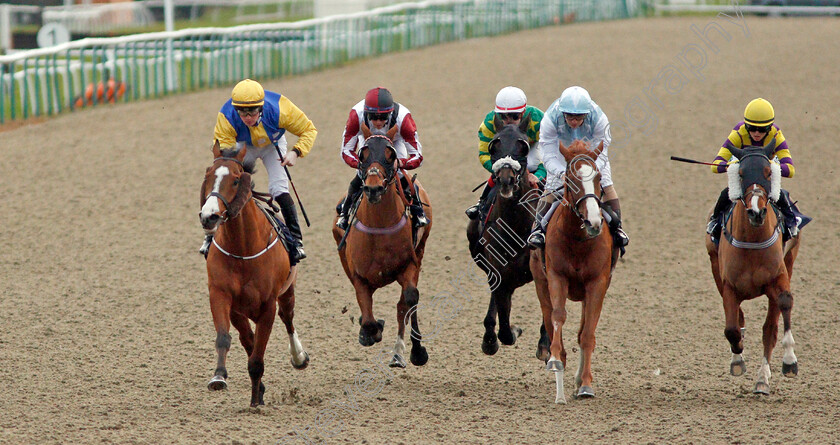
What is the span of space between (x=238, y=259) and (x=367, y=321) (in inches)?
55.5

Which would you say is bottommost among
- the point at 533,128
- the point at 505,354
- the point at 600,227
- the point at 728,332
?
the point at 505,354

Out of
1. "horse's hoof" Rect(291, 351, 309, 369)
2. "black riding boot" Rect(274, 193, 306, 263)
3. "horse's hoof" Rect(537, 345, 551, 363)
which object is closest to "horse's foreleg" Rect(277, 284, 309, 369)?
"horse's hoof" Rect(291, 351, 309, 369)

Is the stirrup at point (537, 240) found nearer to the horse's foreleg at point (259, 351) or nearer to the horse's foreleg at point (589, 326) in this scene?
the horse's foreleg at point (589, 326)

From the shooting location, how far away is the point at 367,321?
7910 millimetres

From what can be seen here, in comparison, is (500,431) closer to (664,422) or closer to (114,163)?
(664,422)

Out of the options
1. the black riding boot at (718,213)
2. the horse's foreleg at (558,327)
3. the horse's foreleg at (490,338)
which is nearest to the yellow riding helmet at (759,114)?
the black riding boot at (718,213)

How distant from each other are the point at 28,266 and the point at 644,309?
615cm

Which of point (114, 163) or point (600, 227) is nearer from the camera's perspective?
point (600, 227)

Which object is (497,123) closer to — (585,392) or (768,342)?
(585,392)

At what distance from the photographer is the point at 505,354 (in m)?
8.77

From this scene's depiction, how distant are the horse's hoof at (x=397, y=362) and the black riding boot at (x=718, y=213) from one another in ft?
8.35

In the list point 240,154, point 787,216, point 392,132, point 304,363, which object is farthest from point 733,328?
point 240,154

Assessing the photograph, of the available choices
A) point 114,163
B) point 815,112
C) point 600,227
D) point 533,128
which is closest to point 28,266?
point 114,163

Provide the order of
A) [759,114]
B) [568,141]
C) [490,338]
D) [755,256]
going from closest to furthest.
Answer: [755,256] → [759,114] → [568,141] → [490,338]
